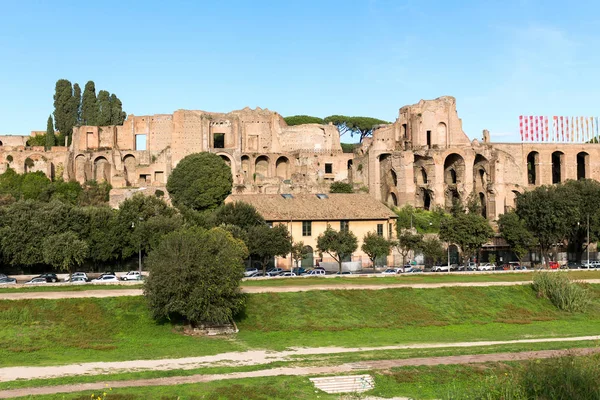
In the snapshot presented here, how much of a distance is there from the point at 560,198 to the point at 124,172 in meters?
45.1

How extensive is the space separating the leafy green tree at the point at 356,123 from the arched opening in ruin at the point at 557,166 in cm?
3665

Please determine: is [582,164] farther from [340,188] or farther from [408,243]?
[408,243]

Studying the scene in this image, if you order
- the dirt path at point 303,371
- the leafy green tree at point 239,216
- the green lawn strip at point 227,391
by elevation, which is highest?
the leafy green tree at point 239,216

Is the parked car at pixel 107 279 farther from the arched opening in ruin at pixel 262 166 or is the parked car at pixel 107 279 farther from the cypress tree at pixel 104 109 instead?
the cypress tree at pixel 104 109

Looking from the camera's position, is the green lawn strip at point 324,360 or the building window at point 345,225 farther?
the building window at point 345,225

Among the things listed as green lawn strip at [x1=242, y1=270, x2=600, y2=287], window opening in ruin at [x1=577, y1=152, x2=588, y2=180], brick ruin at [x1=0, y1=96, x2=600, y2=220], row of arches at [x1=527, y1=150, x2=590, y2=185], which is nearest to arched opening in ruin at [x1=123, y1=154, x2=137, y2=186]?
brick ruin at [x1=0, y1=96, x2=600, y2=220]

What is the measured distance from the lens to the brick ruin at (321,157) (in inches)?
3039

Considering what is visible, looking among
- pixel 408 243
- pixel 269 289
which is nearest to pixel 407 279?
pixel 408 243

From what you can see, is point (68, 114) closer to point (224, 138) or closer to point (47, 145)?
point (47, 145)

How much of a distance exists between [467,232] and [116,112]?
48951mm

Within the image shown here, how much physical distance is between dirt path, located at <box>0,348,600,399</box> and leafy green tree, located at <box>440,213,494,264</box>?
94.6ft

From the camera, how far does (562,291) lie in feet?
142

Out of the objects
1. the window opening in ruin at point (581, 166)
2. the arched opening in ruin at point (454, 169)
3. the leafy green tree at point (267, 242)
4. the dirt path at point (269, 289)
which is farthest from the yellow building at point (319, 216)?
the window opening in ruin at point (581, 166)

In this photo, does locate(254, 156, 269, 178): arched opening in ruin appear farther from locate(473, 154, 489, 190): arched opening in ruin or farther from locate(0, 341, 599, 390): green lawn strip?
locate(0, 341, 599, 390): green lawn strip
